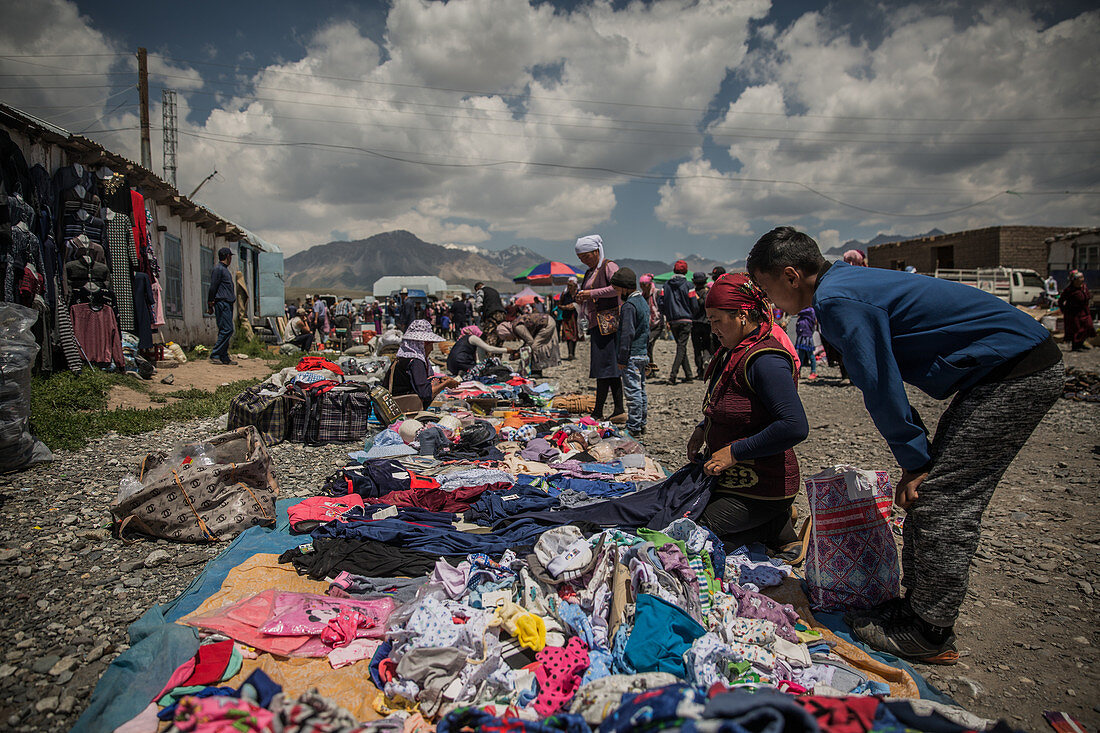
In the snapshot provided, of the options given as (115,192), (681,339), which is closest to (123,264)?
(115,192)

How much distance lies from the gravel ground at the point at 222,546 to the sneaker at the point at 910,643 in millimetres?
55

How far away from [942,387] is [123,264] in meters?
11.2

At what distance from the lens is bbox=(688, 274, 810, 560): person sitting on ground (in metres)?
2.86

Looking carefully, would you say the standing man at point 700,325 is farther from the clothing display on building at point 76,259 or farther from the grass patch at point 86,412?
the clothing display on building at point 76,259

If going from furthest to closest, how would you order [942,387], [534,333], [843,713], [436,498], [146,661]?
[534,333] < [436,498] < [942,387] < [146,661] < [843,713]

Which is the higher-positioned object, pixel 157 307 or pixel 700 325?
pixel 157 307

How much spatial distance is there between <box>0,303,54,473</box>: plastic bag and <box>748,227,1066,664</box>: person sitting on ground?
222 inches

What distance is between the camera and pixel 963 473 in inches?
85.2

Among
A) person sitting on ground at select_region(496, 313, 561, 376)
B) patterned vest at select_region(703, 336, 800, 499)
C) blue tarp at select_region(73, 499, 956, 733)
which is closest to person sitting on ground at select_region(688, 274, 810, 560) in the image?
patterned vest at select_region(703, 336, 800, 499)

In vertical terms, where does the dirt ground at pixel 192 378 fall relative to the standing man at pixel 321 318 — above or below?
below

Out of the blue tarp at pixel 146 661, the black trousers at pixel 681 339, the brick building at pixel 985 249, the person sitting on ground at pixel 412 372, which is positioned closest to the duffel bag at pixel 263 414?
the person sitting on ground at pixel 412 372

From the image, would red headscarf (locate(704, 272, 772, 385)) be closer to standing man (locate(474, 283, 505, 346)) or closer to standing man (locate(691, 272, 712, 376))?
standing man (locate(691, 272, 712, 376))

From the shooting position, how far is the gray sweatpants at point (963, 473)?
2100mm

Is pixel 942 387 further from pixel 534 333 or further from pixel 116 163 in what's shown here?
pixel 116 163
